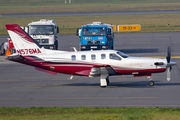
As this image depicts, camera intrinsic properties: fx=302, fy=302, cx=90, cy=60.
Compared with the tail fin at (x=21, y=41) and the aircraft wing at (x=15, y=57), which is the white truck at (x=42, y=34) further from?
the aircraft wing at (x=15, y=57)

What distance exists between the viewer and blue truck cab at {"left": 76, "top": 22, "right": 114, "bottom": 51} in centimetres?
3366

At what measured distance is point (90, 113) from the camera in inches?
554

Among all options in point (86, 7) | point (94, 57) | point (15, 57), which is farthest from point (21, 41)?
point (86, 7)

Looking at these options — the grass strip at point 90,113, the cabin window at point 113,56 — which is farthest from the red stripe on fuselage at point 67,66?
the grass strip at point 90,113

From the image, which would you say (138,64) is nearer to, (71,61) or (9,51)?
(71,61)

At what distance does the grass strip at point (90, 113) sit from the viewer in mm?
12727

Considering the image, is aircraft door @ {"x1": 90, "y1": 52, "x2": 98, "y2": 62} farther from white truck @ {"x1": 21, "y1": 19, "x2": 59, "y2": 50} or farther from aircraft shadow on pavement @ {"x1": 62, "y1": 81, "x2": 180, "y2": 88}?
white truck @ {"x1": 21, "y1": 19, "x2": 59, "y2": 50}

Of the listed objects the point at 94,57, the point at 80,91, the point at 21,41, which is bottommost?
the point at 80,91

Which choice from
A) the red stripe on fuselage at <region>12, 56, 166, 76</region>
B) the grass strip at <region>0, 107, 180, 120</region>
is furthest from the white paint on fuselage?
the grass strip at <region>0, 107, 180, 120</region>

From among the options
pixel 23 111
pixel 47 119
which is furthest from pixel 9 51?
pixel 47 119

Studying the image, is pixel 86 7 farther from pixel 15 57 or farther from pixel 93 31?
pixel 15 57

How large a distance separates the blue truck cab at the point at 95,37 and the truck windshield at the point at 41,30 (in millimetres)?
3872

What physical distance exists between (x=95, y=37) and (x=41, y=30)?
6618 mm

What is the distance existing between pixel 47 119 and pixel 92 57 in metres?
8.41
